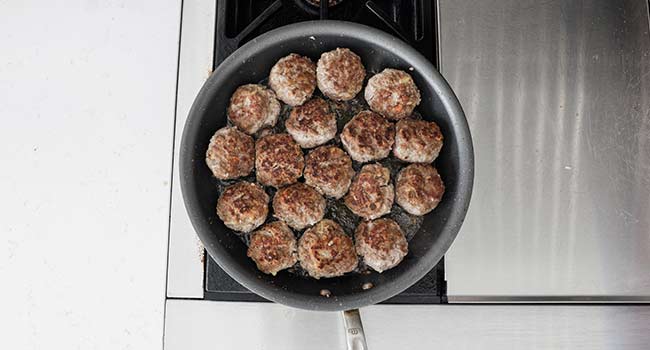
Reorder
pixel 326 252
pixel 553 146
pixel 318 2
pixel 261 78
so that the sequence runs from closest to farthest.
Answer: pixel 326 252 < pixel 261 78 < pixel 318 2 < pixel 553 146

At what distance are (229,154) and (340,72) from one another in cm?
30

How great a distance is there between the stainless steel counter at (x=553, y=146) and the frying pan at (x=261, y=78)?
31 cm

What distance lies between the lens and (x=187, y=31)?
1580 mm

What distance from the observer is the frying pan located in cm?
117

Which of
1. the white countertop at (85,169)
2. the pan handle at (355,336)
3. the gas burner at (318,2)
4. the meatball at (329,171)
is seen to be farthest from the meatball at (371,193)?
the white countertop at (85,169)

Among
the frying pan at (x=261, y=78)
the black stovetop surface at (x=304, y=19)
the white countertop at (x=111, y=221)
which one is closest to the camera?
the frying pan at (x=261, y=78)

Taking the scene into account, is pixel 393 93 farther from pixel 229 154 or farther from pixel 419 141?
pixel 229 154

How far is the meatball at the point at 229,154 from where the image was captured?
121 cm

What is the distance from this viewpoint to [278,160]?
4.05 ft

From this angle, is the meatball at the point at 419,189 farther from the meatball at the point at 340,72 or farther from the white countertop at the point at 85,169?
the white countertop at the point at 85,169

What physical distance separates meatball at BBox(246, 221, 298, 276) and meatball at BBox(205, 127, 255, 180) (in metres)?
0.14

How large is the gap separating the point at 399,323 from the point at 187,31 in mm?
991

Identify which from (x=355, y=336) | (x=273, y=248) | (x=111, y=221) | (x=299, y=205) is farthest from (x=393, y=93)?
(x=111, y=221)

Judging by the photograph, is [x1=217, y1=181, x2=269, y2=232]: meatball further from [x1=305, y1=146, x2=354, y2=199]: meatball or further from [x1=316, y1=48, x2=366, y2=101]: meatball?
[x1=316, y1=48, x2=366, y2=101]: meatball
